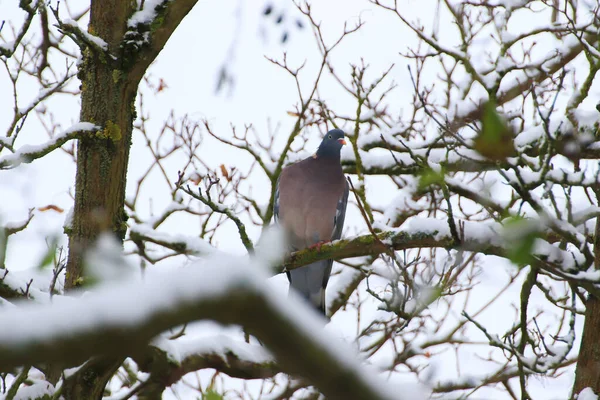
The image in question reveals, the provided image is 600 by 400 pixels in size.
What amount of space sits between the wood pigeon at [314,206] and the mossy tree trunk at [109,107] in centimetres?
199

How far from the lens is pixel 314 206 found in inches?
212

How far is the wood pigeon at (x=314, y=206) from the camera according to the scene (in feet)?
17.7

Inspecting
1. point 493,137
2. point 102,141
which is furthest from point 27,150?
point 493,137

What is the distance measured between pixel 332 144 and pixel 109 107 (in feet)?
7.78

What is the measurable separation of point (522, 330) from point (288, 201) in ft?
8.34

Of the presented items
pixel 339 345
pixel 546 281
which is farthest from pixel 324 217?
pixel 339 345

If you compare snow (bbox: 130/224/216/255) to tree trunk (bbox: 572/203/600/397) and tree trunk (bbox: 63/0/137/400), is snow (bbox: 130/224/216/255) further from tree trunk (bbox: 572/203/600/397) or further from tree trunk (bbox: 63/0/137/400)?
tree trunk (bbox: 572/203/600/397)

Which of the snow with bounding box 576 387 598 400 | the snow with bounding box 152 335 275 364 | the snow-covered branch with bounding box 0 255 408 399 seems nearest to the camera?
the snow-covered branch with bounding box 0 255 408 399

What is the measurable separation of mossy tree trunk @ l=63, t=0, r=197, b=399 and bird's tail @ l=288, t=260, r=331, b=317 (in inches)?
87.2

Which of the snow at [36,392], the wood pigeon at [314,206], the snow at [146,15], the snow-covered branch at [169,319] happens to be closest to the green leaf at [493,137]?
the snow-covered branch at [169,319]

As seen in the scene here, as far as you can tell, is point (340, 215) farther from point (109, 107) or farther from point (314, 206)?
point (109, 107)

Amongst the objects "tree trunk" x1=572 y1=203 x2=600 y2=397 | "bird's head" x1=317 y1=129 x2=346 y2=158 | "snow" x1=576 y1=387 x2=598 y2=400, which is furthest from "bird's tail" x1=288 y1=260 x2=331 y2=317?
"snow" x1=576 y1=387 x2=598 y2=400

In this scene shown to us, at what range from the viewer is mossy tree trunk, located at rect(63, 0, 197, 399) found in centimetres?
353

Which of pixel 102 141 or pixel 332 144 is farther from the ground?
pixel 332 144
